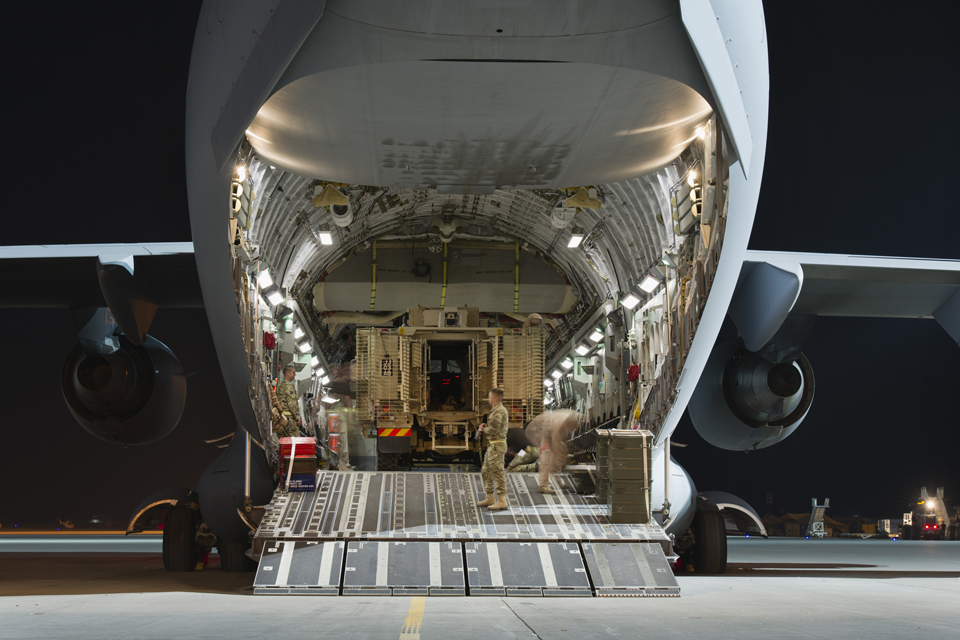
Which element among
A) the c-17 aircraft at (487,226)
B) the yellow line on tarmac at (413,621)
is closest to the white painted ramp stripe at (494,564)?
the yellow line on tarmac at (413,621)

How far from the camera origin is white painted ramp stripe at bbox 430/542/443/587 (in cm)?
653

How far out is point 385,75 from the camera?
5738 mm

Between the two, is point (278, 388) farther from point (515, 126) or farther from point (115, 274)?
point (515, 126)

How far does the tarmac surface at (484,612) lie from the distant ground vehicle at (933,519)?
2102 cm

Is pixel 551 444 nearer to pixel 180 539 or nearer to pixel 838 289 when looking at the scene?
pixel 838 289

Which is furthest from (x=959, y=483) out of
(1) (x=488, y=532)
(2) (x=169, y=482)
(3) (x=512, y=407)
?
(2) (x=169, y=482)

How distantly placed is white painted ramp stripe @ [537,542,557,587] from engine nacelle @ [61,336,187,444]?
18.9 feet

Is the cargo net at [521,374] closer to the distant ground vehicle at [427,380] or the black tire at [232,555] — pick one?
the distant ground vehicle at [427,380]

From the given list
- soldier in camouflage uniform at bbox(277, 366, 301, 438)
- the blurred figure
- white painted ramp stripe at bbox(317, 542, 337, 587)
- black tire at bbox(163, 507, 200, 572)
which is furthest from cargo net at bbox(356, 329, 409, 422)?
white painted ramp stripe at bbox(317, 542, 337, 587)

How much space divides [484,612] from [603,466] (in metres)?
3.53

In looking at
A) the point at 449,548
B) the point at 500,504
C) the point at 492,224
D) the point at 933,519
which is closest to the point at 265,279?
the point at 500,504

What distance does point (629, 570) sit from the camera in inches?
270

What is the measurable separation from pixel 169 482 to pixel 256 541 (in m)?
25.2

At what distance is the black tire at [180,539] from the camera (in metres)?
10.2
